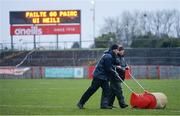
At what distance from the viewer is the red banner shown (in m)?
63.2

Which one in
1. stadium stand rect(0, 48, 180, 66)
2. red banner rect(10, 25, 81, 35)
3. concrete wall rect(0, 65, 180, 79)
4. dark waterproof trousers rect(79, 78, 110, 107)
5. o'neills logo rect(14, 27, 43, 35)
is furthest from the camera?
o'neills logo rect(14, 27, 43, 35)

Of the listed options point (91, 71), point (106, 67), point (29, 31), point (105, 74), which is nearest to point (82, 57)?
point (29, 31)

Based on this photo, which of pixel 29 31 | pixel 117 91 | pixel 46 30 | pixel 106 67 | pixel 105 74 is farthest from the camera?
pixel 29 31

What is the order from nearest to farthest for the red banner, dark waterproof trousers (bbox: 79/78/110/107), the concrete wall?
1. dark waterproof trousers (bbox: 79/78/110/107)
2. the concrete wall
3. the red banner

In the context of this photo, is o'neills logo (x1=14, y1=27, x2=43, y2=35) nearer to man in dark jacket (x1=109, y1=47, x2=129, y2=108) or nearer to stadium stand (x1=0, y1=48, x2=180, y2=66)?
stadium stand (x1=0, y1=48, x2=180, y2=66)

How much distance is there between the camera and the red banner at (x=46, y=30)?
6319 cm

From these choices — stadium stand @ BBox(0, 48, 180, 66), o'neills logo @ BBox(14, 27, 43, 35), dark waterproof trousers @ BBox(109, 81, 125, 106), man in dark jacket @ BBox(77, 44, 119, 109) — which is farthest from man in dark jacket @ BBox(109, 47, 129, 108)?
o'neills logo @ BBox(14, 27, 43, 35)

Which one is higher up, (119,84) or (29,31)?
(29,31)

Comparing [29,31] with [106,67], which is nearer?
[106,67]

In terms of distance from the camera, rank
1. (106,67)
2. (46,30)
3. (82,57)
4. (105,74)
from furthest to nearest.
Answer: (46,30)
(82,57)
(105,74)
(106,67)

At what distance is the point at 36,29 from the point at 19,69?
33.6 feet

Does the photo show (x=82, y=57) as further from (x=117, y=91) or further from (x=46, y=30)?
(x=117, y=91)

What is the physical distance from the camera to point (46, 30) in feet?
210

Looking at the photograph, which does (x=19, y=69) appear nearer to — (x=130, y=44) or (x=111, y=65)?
(x=130, y=44)
